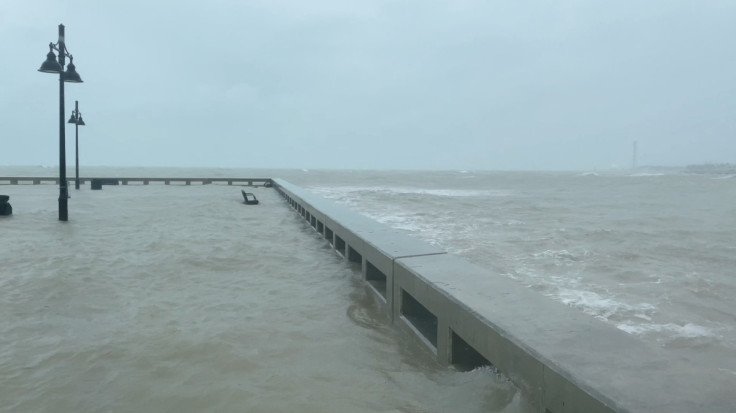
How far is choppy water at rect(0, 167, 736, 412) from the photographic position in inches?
151

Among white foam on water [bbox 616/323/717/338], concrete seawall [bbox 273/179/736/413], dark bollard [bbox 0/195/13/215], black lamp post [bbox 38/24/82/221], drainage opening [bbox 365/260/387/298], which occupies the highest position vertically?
black lamp post [bbox 38/24/82/221]

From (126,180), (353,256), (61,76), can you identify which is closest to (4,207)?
(61,76)

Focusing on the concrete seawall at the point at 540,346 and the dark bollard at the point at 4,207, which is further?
the dark bollard at the point at 4,207

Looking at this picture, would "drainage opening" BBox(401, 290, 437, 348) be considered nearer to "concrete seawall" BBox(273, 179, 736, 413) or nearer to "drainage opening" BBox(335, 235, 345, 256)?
"concrete seawall" BBox(273, 179, 736, 413)

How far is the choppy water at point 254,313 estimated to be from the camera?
3.83 m

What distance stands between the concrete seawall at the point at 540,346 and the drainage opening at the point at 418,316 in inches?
0.4

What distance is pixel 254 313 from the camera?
5805 millimetres

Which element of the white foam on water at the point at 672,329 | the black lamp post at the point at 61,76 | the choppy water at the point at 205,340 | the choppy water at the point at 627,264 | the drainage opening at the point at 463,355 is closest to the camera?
the choppy water at the point at 205,340

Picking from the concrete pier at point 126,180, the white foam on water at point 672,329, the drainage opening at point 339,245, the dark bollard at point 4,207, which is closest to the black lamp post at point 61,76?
the dark bollard at point 4,207

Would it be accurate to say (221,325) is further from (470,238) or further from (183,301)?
(470,238)

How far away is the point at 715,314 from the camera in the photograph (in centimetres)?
758

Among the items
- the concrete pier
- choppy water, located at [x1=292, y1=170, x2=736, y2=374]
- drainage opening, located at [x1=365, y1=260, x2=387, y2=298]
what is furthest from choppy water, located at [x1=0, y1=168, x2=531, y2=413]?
the concrete pier

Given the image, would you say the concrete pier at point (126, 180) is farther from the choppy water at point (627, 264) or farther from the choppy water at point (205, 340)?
the choppy water at point (205, 340)

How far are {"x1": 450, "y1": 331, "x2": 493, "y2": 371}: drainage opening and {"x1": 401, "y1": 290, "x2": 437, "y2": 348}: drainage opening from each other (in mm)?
666
